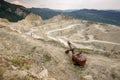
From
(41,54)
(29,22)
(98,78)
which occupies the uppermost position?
(41,54)

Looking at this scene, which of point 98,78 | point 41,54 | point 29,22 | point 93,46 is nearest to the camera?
point 98,78

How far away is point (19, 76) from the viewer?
70.1 ft

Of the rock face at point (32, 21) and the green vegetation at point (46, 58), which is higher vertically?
the green vegetation at point (46, 58)

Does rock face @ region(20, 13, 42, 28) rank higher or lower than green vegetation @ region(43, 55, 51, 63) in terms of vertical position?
lower

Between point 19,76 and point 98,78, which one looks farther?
point 98,78

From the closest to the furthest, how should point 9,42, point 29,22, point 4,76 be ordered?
1. point 4,76
2. point 9,42
3. point 29,22

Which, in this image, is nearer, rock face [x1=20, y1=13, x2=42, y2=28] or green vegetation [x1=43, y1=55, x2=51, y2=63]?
green vegetation [x1=43, y1=55, x2=51, y2=63]

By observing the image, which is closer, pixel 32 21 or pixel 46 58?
pixel 46 58

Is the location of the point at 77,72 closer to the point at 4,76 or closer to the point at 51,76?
the point at 51,76

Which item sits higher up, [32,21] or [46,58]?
[46,58]

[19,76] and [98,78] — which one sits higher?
[19,76]

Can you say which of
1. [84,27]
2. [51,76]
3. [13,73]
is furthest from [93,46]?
[13,73]

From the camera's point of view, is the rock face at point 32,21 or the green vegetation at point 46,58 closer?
the green vegetation at point 46,58

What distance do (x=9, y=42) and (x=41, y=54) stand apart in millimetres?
6171
